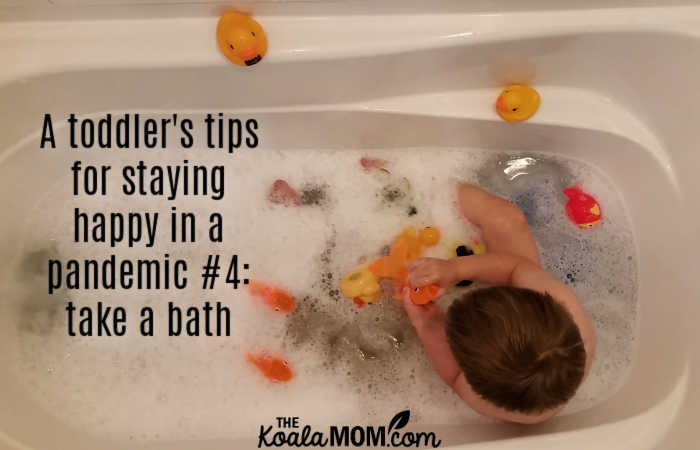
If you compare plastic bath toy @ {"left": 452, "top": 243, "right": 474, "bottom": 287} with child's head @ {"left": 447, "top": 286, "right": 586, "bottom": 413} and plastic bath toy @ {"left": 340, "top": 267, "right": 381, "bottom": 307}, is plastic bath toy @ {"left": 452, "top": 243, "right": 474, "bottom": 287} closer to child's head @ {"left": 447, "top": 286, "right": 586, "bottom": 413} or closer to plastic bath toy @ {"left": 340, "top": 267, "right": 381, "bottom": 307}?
plastic bath toy @ {"left": 340, "top": 267, "right": 381, "bottom": 307}

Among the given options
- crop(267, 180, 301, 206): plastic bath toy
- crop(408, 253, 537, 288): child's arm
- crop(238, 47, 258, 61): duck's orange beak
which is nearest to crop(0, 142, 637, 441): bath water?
crop(267, 180, 301, 206): plastic bath toy

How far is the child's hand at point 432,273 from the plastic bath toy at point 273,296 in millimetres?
298

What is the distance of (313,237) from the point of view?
1.28 m

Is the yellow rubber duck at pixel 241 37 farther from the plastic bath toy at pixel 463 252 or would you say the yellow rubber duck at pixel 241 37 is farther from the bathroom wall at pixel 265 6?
the plastic bath toy at pixel 463 252

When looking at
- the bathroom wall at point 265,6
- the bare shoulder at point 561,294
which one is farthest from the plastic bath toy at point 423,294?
the bathroom wall at point 265,6

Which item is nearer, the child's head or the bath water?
the child's head

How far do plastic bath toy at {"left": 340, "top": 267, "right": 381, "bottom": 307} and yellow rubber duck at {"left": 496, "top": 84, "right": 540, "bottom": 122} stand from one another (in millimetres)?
430

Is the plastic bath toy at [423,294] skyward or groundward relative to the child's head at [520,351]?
skyward

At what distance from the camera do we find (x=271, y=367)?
1.23 metres

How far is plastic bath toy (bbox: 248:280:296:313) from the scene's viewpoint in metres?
1.25

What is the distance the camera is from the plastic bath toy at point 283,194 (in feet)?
4.23

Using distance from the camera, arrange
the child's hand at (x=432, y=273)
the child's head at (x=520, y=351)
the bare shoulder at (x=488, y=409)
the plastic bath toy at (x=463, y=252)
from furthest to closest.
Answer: the plastic bath toy at (x=463, y=252) → the child's hand at (x=432, y=273) → the bare shoulder at (x=488, y=409) → the child's head at (x=520, y=351)

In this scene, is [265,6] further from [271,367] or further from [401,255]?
[271,367]

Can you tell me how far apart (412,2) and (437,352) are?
65 cm
